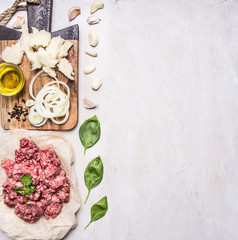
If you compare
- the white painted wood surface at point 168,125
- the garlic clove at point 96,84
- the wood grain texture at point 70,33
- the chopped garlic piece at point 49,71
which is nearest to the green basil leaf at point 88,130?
the white painted wood surface at point 168,125

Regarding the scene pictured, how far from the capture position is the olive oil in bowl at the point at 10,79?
153 cm

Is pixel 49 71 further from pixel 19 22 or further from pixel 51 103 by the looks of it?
pixel 19 22

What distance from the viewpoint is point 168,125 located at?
163 centimetres

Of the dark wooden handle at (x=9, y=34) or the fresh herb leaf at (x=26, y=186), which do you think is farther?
the dark wooden handle at (x=9, y=34)

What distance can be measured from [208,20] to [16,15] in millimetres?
996

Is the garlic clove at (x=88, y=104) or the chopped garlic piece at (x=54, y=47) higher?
the chopped garlic piece at (x=54, y=47)

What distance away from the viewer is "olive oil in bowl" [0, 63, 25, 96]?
153cm

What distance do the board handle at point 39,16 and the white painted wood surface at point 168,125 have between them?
242mm

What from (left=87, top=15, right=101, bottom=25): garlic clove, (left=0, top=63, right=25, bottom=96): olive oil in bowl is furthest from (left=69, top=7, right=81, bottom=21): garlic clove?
(left=0, top=63, right=25, bottom=96): olive oil in bowl

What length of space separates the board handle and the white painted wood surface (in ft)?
0.80

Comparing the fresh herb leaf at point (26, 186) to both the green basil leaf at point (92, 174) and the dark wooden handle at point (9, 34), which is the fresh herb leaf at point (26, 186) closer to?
the green basil leaf at point (92, 174)

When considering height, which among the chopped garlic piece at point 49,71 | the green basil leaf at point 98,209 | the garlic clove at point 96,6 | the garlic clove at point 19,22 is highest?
the garlic clove at point 96,6

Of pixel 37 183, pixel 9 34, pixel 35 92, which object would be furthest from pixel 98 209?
Answer: pixel 9 34

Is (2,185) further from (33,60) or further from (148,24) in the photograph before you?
(148,24)
